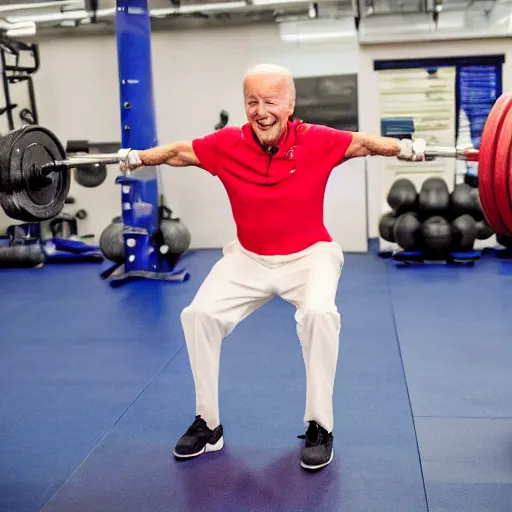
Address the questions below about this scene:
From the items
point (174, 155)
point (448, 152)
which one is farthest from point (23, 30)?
point (448, 152)

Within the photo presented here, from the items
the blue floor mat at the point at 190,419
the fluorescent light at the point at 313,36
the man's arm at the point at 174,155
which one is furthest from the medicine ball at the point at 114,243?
the man's arm at the point at 174,155

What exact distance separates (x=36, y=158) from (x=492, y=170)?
6.19ft

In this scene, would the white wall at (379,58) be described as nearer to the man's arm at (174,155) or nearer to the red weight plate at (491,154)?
the man's arm at (174,155)

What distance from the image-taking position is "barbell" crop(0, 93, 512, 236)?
2.25 meters

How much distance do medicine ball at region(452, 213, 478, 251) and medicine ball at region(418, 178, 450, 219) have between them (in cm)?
17

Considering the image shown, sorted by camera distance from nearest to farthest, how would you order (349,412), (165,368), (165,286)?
(349,412) → (165,368) → (165,286)

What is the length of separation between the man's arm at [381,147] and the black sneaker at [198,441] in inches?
48.2

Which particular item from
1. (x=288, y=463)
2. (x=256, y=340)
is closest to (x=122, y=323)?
(x=256, y=340)

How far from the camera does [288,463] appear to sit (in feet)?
7.94

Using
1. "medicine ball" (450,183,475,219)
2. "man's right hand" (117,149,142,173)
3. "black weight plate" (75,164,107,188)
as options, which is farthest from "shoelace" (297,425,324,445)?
"black weight plate" (75,164,107,188)

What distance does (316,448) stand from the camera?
2391mm

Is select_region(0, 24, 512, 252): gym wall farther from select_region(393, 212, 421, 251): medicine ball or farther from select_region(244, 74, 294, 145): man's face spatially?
select_region(244, 74, 294, 145): man's face

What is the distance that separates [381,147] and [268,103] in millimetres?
475

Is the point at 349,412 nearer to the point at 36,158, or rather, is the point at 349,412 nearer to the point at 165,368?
the point at 165,368
